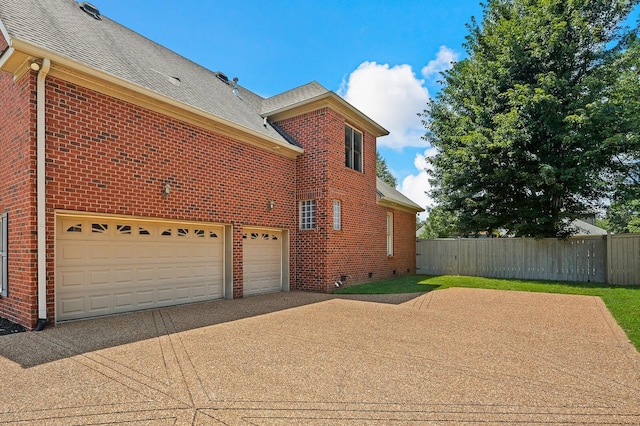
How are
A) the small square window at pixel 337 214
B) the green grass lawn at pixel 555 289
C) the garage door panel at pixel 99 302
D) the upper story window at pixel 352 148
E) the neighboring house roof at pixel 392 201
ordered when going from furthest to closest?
the neighboring house roof at pixel 392 201 < the upper story window at pixel 352 148 < the small square window at pixel 337 214 < the green grass lawn at pixel 555 289 < the garage door panel at pixel 99 302

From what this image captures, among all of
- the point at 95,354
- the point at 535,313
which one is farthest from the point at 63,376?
the point at 535,313

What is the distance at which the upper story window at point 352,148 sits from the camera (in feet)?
40.6

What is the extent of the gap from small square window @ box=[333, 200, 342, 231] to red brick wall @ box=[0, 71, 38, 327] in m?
7.81

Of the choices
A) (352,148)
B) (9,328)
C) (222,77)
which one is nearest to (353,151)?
(352,148)

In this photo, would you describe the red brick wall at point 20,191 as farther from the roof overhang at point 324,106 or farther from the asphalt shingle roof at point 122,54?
the roof overhang at point 324,106

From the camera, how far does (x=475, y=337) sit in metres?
5.70

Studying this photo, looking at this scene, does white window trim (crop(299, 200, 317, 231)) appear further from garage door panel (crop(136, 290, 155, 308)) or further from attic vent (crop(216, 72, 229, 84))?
attic vent (crop(216, 72, 229, 84))

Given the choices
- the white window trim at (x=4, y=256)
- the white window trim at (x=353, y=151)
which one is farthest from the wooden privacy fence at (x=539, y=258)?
the white window trim at (x=4, y=256)

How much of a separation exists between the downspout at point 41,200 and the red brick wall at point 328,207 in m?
6.73

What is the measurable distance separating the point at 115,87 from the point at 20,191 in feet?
8.36

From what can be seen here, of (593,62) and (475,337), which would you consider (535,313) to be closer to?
(475,337)

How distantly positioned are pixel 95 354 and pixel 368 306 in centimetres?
564

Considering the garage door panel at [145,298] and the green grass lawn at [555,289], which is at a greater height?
the garage door panel at [145,298]

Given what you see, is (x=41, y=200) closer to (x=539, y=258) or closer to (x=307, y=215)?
(x=307, y=215)
